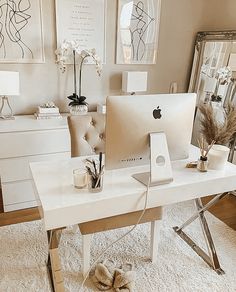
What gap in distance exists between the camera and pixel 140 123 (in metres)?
1.34

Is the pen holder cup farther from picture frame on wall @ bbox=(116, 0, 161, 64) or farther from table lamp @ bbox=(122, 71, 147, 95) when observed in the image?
picture frame on wall @ bbox=(116, 0, 161, 64)

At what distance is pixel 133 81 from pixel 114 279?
203 cm

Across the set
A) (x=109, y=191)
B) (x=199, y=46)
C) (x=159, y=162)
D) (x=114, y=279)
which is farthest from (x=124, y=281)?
(x=199, y=46)

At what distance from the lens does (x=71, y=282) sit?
1728 mm

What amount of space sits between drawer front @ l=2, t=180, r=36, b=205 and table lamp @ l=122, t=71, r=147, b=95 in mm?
1461

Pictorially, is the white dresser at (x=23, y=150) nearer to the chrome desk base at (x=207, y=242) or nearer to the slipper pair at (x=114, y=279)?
the slipper pair at (x=114, y=279)

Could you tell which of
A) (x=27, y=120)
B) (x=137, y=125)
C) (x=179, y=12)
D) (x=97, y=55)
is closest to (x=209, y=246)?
(x=137, y=125)

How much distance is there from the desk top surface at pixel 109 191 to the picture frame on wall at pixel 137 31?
179cm

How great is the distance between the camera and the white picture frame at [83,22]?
8.71 ft

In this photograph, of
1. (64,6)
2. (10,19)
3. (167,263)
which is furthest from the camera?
(64,6)

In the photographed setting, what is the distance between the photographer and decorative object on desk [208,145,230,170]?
163cm

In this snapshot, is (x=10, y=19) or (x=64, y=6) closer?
(x=10, y=19)

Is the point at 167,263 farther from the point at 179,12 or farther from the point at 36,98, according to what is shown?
the point at 179,12

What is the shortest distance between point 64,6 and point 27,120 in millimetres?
1197
